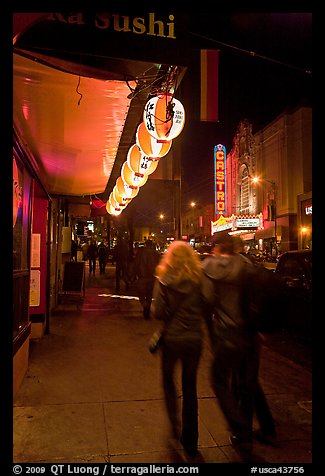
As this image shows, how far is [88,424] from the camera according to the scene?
4.07 meters

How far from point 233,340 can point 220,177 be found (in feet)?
110

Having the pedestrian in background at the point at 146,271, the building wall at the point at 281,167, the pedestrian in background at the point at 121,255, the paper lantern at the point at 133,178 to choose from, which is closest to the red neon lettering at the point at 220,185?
the building wall at the point at 281,167

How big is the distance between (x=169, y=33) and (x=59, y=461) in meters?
4.31

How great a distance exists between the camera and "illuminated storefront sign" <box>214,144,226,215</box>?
118 ft

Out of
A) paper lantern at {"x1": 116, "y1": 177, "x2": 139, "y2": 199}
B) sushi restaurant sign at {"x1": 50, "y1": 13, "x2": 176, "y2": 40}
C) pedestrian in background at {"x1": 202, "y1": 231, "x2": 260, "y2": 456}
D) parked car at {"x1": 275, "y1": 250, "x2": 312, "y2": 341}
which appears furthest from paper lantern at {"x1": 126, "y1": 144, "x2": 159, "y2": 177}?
pedestrian in background at {"x1": 202, "y1": 231, "x2": 260, "y2": 456}

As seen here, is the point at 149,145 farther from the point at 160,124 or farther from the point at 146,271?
the point at 146,271

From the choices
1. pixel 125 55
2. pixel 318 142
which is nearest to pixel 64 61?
pixel 125 55

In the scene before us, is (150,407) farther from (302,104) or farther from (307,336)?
(302,104)

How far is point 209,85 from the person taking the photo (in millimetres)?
6641

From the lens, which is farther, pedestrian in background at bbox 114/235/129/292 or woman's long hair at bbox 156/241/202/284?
pedestrian in background at bbox 114/235/129/292

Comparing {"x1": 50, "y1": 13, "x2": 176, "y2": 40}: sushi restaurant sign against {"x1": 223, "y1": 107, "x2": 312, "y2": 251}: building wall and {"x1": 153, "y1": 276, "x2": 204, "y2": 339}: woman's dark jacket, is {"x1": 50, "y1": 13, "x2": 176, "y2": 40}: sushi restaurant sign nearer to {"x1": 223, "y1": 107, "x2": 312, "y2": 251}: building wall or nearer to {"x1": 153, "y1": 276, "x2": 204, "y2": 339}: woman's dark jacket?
{"x1": 153, "y1": 276, "x2": 204, "y2": 339}: woman's dark jacket

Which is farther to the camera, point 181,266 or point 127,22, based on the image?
point 127,22

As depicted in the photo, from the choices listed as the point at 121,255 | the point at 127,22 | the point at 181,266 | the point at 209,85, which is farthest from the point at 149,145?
the point at 121,255

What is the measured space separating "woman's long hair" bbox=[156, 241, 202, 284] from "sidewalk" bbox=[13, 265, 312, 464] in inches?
63.3
